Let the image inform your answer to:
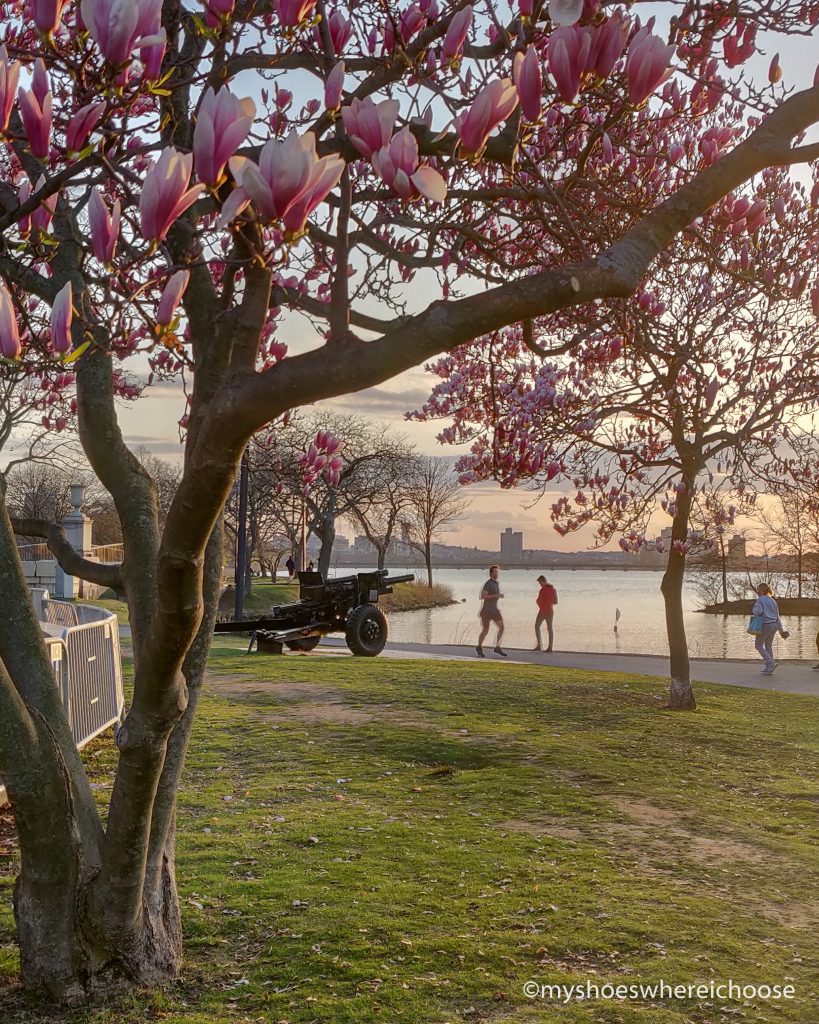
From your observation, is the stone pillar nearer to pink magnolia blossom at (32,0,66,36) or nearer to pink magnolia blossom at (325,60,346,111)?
pink magnolia blossom at (325,60,346,111)

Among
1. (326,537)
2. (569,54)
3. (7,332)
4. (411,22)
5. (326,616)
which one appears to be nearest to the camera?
(7,332)

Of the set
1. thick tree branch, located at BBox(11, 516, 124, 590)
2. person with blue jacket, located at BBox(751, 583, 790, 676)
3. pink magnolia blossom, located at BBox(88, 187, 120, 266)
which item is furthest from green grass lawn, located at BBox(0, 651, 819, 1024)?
person with blue jacket, located at BBox(751, 583, 790, 676)

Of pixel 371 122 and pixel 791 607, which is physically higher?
pixel 371 122

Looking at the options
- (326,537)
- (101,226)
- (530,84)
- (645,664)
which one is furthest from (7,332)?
(326,537)

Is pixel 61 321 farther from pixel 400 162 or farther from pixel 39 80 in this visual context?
pixel 400 162

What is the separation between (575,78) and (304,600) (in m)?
16.8

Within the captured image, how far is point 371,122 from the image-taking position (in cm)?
242

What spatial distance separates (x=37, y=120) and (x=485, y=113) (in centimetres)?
111

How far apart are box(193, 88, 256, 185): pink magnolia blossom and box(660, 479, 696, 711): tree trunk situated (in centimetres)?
1233

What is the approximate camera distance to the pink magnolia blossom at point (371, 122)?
240cm

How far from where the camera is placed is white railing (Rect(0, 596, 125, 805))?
8391 mm

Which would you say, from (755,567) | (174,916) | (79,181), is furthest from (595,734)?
(755,567)

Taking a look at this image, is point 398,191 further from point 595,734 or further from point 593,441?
point 593,441

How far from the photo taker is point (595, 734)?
11172 millimetres
